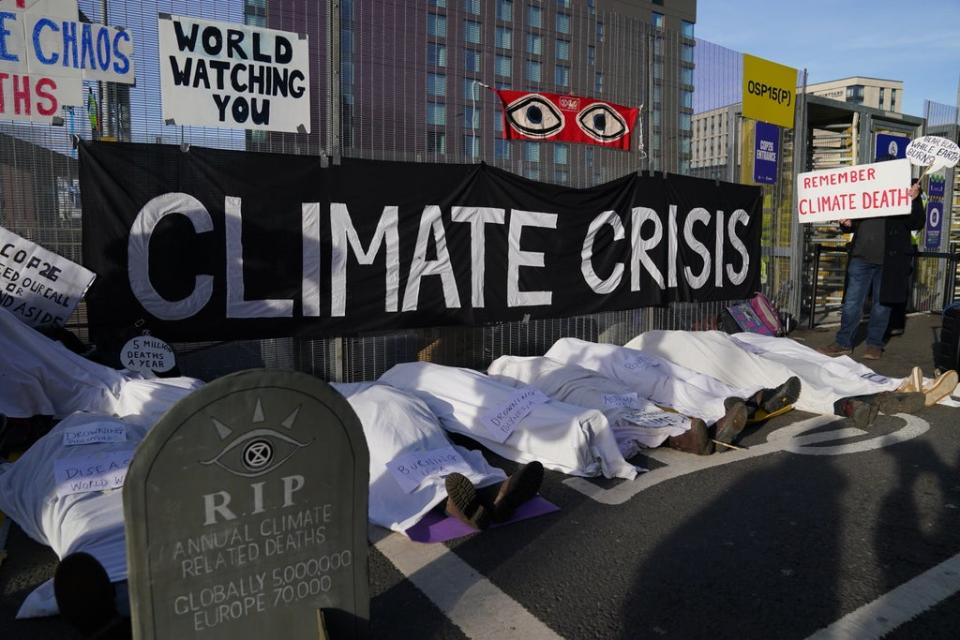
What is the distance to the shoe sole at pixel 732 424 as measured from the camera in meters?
4.67

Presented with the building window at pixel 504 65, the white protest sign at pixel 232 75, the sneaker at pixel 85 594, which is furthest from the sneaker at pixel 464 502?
the building window at pixel 504 65

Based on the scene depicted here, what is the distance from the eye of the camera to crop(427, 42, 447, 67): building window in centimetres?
668

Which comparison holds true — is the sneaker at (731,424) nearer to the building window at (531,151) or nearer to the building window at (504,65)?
the building window at (531,151)

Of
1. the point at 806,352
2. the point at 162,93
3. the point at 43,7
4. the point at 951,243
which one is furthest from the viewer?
the point at 951,243

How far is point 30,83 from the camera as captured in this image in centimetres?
474

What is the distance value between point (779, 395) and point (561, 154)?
3280mm

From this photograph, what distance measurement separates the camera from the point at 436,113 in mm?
6496

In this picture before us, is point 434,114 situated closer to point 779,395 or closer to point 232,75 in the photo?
point 232,75

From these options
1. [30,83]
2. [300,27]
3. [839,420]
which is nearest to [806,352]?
[839,420]

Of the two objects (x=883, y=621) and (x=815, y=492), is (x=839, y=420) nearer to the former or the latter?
(x=815, y=492)

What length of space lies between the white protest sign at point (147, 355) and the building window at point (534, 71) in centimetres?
473

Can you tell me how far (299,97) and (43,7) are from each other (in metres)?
1.76

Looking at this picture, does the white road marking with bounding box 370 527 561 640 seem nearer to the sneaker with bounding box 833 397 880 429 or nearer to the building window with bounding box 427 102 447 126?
the sneaker with bounding box 833 397 880 429

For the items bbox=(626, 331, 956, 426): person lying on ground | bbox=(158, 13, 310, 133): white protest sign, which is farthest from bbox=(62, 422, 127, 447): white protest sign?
bbox=(626, 331, 956, 426): person lying on ground
